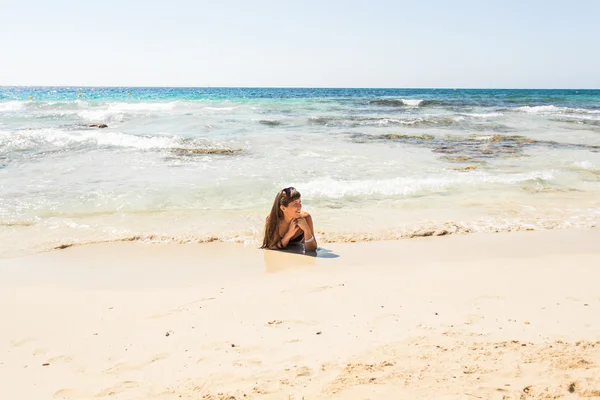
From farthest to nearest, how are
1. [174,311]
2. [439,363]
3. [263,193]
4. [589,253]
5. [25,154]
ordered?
1. [25,154]
2. [263,193]
3. [589,253]
4. [174,311]
5. [439,363]

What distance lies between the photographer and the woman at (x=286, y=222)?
562 cm

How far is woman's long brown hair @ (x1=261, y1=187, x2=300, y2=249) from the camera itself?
5691 millimetres

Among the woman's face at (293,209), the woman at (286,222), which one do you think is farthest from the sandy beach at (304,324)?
the woman's face at (293,209)

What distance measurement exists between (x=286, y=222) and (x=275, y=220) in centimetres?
14

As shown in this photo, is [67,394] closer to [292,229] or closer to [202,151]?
[292,229]

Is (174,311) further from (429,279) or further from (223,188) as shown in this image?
(223,188)

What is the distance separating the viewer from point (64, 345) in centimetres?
332

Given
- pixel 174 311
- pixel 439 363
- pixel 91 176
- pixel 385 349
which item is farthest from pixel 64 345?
pixel 91 176

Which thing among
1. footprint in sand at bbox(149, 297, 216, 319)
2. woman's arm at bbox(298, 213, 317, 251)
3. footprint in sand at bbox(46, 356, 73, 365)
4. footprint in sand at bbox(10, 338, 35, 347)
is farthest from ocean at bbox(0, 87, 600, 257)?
footprint in sand at bbox(46, 356, 73, 365)

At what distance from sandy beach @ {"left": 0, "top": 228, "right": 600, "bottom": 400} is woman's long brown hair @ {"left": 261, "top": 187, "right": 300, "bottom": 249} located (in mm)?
292

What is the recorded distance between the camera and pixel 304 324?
11.5ft

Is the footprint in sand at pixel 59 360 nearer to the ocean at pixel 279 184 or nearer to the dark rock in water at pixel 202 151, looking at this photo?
the ocean at pixel 279 184

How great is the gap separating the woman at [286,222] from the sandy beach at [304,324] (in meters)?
0.28

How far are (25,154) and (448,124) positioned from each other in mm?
17799
